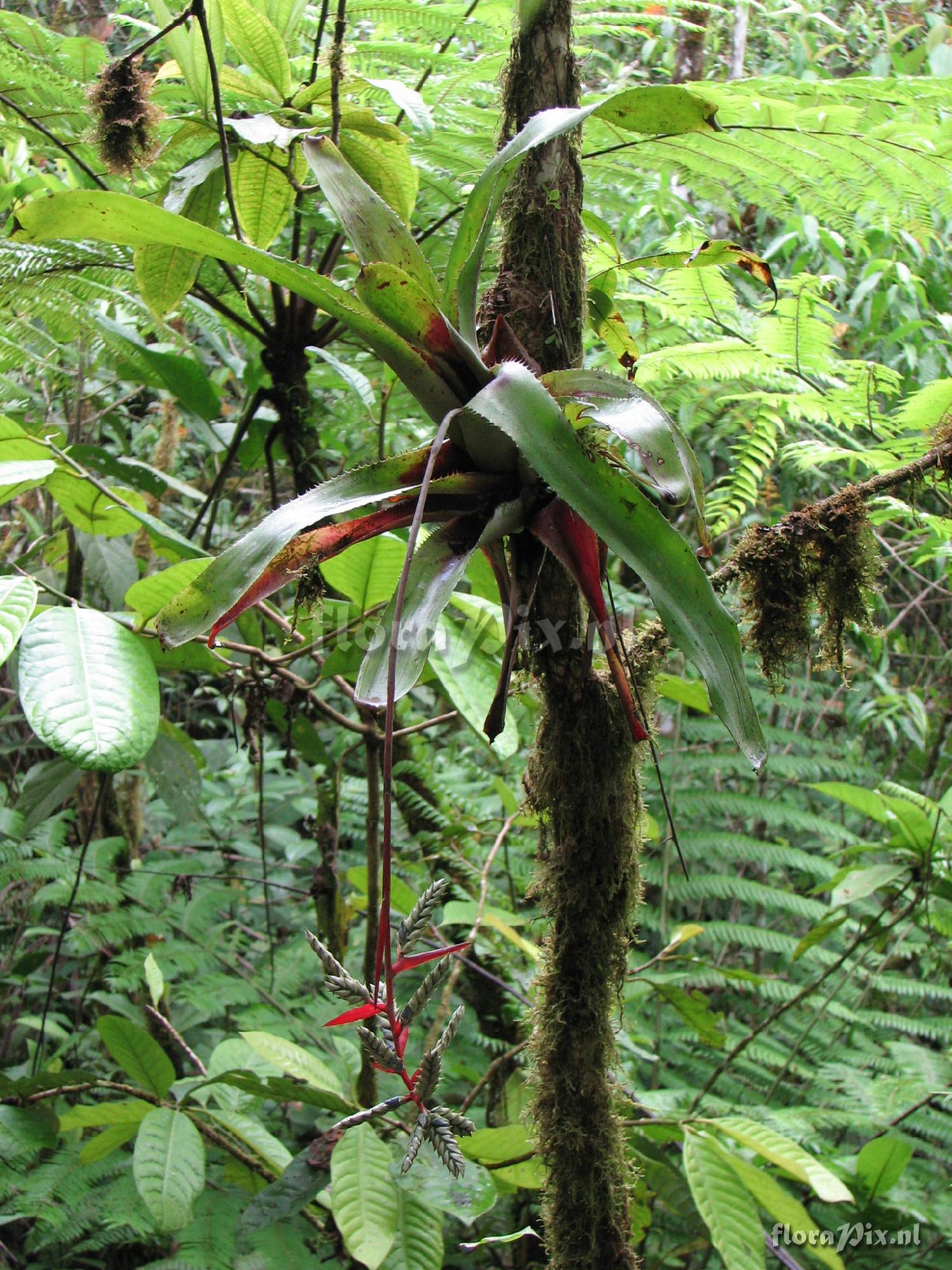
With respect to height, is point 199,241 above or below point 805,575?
above

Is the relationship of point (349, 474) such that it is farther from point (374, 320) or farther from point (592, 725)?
point (592, 725)

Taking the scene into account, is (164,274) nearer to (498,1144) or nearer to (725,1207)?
(498,1144)

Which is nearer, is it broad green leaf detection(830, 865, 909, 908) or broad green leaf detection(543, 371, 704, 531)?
broad green leaf detection(543, 371, 704, 531)

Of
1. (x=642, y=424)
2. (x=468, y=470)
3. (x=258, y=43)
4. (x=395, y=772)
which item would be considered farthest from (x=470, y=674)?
(x=258, y=43)

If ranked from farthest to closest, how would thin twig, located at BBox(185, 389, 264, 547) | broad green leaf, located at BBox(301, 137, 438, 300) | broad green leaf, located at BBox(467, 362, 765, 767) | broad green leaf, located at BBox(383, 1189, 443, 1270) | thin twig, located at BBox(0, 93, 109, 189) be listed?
1. thin twig, located at BBox(185, 389, 264, 547)
2. thin twig, located at BBox(0, 93, 109, 189)
3. broad green leaf, located at BBox(383, 1189, 443, 1270)
4. broad green leaf, located at BBox(301, 137, 438, 300)
5. broad green leaf, located at BBox(467, 362, 765, 767)

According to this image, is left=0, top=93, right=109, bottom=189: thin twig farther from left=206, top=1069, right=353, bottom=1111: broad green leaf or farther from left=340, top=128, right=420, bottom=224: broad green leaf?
left=206, top=1069, right=353, bottom=1111: broad green leaf

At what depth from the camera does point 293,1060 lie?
1.19 metres

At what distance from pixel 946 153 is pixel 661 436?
1.01 meters

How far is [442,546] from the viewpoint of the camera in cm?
74

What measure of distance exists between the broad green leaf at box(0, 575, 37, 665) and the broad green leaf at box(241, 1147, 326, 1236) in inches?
31.5

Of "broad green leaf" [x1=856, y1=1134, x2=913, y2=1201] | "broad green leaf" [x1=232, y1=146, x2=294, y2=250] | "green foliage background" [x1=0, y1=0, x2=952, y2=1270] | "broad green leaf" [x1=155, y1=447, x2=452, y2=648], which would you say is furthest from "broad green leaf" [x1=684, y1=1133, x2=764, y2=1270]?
"broad green leaf" [x1=232, y1=146, x2=294, y2=250]

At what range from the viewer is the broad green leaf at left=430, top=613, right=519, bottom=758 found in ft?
3.38

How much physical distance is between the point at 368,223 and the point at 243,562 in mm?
329

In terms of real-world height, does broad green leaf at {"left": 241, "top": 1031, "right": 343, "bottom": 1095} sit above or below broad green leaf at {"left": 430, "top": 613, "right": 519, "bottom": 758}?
below
